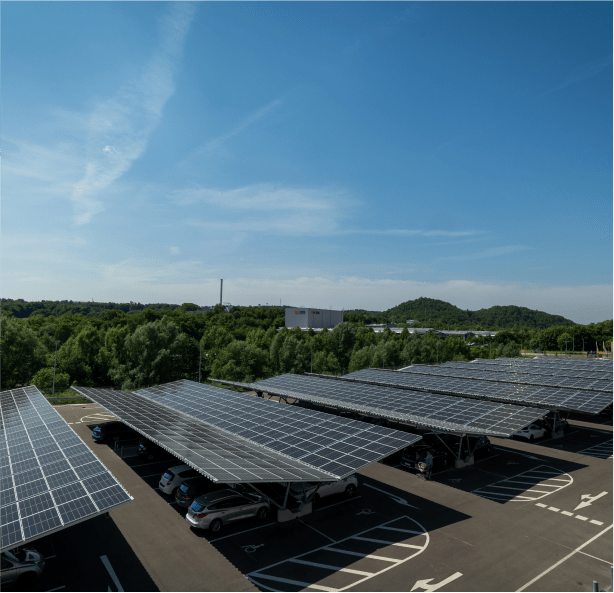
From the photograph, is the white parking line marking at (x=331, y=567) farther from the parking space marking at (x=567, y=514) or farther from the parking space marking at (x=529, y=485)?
the parking space marking at (x=567, y=514)

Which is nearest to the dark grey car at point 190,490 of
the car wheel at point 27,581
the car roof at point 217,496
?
the car roof at point 217,496

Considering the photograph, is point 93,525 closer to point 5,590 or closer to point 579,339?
point 5,590

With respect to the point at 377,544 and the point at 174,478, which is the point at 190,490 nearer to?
the point at 174,478

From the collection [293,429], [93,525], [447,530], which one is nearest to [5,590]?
[93,525]

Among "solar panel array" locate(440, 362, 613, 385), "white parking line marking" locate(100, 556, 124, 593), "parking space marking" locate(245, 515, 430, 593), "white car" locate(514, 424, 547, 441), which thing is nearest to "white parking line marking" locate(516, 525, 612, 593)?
"parking space marking" locate(245, 515, 430, 593)

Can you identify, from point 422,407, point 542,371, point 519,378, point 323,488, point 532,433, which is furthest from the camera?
point 542,371

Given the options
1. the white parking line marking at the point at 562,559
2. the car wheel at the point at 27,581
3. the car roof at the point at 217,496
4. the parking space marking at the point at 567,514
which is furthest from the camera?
the parking space marking at the point at 567,514

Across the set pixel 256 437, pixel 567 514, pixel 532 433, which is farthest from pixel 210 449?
pixel 532 433
